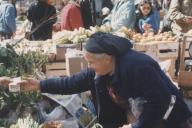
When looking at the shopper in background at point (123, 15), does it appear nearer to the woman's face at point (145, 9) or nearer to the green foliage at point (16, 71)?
the woman's face at point (145, 9)

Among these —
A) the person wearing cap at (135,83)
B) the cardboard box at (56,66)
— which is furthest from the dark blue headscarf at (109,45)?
the cardboard box at (56,66)

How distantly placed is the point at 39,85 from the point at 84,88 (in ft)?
1.11

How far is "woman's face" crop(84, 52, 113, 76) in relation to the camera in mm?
3275

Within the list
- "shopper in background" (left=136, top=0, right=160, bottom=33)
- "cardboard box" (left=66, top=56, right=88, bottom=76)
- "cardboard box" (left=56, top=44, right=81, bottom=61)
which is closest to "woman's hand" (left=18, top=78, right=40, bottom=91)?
"cardboard box" (left=66, top=56, right=88, bottom=76)

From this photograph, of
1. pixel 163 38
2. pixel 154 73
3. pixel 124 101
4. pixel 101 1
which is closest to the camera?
pixel 154 73

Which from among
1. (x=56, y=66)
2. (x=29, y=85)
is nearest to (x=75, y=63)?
(x=56, y=66)

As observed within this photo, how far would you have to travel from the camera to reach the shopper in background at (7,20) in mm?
9844

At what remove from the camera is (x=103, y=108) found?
374cm

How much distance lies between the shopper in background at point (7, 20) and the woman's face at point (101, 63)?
22.1ft

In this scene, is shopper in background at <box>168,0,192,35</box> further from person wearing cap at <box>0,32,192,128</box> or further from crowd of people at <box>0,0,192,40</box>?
person wearing cap at <box>0,32,192,128</box>

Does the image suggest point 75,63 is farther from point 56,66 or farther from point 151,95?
point 151,95

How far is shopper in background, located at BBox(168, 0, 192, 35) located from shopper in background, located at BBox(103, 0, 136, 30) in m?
0.59

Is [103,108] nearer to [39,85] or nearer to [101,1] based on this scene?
[39,85]

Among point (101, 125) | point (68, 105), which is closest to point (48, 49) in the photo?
point (68, 105)
